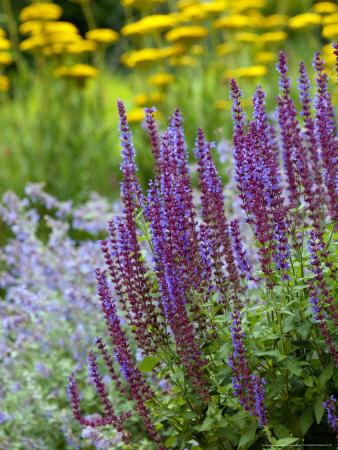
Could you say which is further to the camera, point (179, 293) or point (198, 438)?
point (198, 438)

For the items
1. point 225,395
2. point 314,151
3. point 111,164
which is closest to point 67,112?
point 111,164

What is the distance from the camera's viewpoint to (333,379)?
264 cm

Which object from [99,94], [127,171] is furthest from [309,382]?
[99,94]

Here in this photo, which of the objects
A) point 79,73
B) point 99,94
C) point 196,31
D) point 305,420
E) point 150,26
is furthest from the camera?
point 99,94

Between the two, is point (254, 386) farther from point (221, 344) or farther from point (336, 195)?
point (336, 195)

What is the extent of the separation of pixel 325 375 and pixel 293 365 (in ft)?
0.40

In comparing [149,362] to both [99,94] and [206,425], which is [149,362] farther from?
[99,94]

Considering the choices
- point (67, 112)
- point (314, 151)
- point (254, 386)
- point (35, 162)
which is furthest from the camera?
point (67, 112)

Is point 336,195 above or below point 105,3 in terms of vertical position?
below

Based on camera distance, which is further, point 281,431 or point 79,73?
point 79,73

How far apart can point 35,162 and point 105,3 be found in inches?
419

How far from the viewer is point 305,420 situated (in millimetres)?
2600

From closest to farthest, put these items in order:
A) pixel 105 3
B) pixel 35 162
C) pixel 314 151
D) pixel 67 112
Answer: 1. pixel 314 151
2. pixel 35 162
3. pixel 67 112
4. pixel 105 3

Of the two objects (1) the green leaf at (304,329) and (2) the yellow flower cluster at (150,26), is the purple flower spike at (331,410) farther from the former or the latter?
(2) the yellow flower cluster at (150,26)
